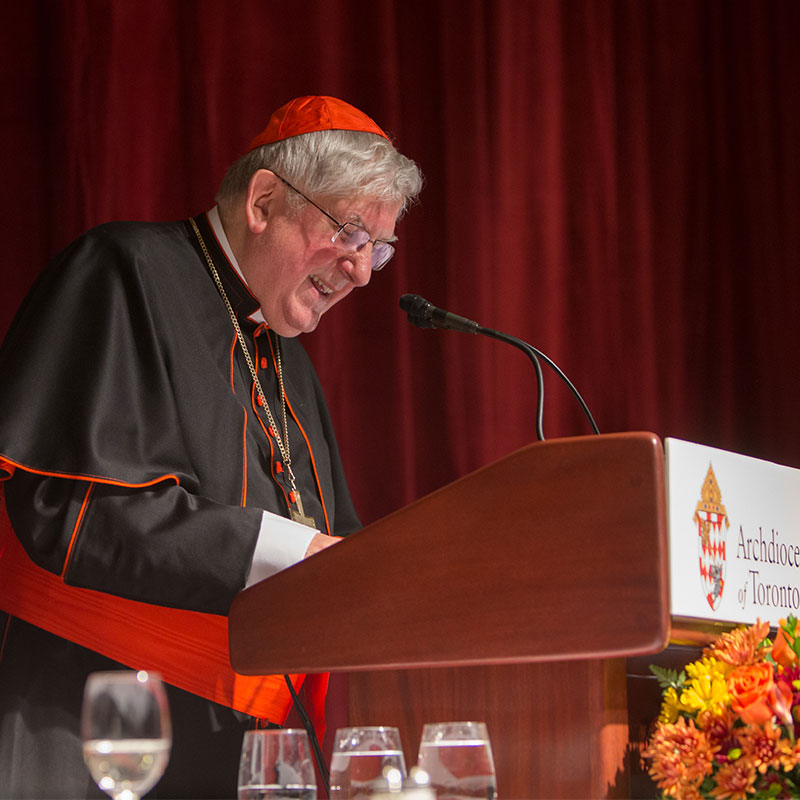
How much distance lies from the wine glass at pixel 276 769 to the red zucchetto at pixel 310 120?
55.8 inches

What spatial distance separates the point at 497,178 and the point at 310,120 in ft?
3.93

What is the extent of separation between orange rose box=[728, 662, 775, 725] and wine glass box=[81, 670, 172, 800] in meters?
0.62

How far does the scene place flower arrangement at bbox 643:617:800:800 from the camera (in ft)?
4.31

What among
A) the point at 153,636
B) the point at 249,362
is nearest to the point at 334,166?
the point at 249,362

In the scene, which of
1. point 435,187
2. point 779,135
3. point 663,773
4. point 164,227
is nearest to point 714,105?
point 779,135

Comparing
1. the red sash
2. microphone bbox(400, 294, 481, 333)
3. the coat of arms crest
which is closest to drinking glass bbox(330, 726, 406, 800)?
the coat of arms crest

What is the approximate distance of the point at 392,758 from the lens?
1.16m

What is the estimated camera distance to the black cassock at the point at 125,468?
1.73m

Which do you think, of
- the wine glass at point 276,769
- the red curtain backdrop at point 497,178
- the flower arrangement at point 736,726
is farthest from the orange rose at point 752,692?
the red curtain backdrop at point 497,178

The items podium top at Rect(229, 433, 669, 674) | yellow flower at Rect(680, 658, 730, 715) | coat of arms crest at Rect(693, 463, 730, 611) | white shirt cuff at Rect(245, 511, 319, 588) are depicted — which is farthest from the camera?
white shirt cuff at Rect(245, 511, 319, 588)

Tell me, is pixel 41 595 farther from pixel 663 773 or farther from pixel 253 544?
pixel 663 773

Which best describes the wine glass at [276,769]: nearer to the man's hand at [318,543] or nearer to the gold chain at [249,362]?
the man's hand at [318,543]

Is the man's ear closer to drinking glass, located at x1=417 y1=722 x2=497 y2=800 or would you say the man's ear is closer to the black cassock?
the black cassock

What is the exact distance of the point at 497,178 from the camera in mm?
3447
